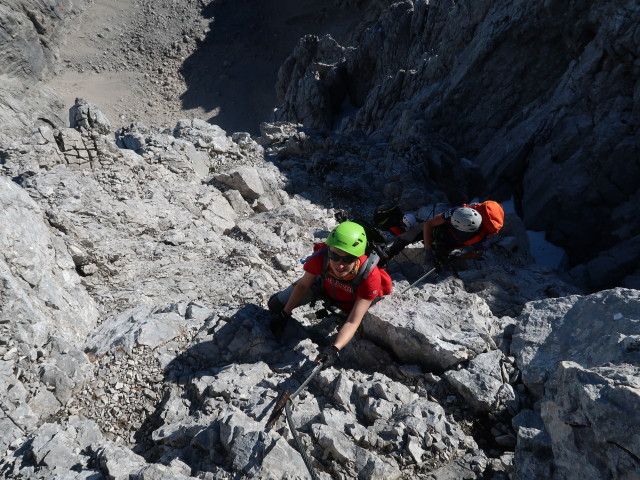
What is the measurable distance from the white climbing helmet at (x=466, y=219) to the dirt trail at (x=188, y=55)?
3925 cm

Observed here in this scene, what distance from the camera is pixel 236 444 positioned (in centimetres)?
445

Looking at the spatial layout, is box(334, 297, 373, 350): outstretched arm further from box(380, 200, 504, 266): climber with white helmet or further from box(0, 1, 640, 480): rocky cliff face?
box(380, 200, 504, 266): climber with white helmet

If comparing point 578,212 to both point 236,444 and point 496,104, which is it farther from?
point 236,444

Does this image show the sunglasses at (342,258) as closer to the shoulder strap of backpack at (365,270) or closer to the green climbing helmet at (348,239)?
the green climbing helmet at (348,239)

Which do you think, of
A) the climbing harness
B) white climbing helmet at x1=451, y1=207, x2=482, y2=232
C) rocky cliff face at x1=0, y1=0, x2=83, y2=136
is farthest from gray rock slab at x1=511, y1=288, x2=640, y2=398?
rocky cliff face at x1=0, y1=0, x2=83, y2=136

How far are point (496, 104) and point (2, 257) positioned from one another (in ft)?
59.2

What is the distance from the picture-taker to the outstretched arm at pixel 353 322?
18.5 feet

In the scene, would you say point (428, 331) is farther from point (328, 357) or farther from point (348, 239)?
point (348, 239)

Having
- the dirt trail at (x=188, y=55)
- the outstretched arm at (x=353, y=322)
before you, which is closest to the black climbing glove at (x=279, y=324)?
the outstretched arm at (x=353, y=322)

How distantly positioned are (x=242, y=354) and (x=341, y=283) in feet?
5.69

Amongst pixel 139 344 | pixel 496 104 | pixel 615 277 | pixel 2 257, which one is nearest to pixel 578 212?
pixel 615 277

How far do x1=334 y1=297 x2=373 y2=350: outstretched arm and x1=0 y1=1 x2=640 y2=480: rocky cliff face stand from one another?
375 mm

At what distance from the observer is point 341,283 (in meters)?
6.11

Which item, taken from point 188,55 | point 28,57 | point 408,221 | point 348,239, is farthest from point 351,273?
point 188,55
